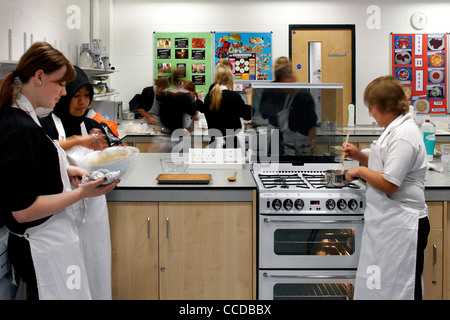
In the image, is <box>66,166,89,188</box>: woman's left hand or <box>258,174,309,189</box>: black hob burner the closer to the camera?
<box>66,166,89,188</box>: woman's left hand

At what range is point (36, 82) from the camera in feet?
5.61

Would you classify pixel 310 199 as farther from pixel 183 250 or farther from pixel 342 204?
pixel 183 250

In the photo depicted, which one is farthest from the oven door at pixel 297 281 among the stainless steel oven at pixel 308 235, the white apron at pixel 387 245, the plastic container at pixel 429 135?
the plastic container at pixel 429 135

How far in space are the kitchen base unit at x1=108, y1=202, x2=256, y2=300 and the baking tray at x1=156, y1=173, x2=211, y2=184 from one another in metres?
0.13

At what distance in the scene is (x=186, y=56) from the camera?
250 inches

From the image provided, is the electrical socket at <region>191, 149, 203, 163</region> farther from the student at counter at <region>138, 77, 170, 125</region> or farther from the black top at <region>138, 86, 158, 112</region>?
the black top at <region>138, 86, 158, 112</region>

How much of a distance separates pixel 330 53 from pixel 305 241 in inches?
170

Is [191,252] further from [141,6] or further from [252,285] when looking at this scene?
[141,6]

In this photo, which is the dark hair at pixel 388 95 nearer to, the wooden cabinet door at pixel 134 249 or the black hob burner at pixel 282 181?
the black hob burner at pixel 282 181

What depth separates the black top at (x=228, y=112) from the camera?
4.53 meters

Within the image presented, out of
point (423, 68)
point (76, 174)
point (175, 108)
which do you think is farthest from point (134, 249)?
point (423, 68)

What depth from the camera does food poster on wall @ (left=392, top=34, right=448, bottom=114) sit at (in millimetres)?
6301

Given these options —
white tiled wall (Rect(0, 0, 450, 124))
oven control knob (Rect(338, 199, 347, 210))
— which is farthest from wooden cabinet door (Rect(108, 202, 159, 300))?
white tiled wall (Rect(0, 0, 450, 124))

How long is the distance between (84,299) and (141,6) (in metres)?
5.16
